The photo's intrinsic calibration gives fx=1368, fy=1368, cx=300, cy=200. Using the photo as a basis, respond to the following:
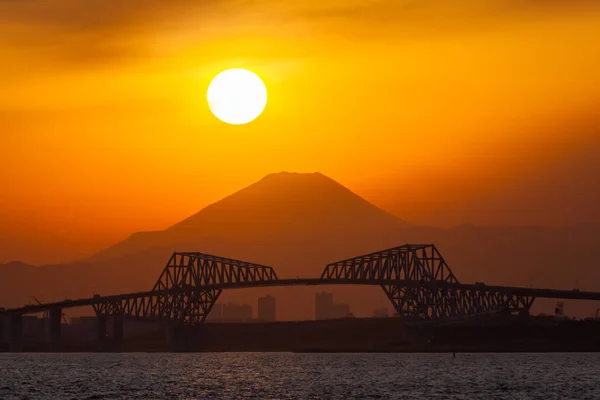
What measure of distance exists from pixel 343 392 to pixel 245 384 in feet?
74.5

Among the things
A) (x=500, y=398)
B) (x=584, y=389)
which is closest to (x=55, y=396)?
(x=500, y=398)

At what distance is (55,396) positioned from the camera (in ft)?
541

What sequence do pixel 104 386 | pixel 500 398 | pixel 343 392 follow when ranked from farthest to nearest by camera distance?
pixel 104 386 < pixel 343 392 < pixel 500 398

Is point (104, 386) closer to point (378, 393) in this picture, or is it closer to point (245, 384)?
point (245, 384)

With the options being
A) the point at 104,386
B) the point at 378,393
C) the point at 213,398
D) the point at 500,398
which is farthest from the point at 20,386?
the point at 500,398

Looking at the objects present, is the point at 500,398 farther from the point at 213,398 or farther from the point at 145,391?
the point at 145,391

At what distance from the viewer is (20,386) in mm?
189000

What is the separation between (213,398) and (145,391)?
17.1 m

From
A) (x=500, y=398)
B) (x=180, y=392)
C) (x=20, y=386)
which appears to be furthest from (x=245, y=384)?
(x=500, y=398)

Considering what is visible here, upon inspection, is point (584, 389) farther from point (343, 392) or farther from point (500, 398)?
point (343, 392)

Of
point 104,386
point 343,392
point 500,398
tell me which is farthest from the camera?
point 104,386

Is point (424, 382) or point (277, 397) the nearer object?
point (277, 397)

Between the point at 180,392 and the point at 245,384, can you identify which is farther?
the point at 245,384

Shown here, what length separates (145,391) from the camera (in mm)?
176375
